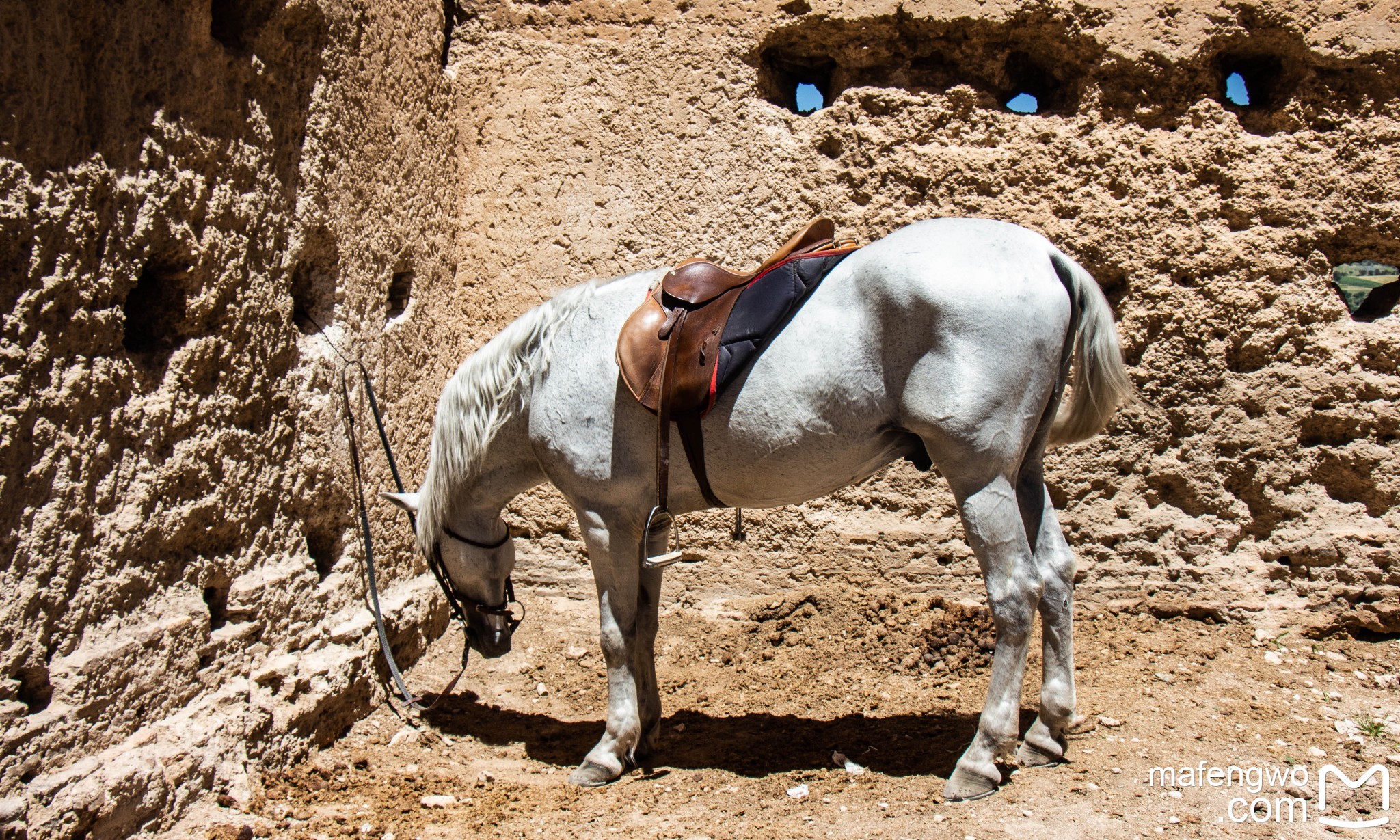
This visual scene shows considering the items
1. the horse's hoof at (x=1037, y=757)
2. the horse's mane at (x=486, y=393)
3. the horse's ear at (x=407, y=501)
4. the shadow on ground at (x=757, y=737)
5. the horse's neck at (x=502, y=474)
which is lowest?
the shadow on ground at (x=757, y=737)

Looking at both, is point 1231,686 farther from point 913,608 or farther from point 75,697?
point 75,697

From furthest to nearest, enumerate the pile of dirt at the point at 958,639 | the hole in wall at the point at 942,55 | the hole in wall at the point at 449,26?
the hole in wall at the point at 449,26 < the hole in wall at the point at 942,55 < the pile of dirt at the point at 958,639

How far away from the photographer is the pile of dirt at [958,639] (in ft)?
13.3

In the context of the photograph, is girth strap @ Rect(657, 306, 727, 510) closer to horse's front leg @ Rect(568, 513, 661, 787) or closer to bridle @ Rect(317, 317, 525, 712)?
horse's front leg @ Rect(568, 513, 661, 787)

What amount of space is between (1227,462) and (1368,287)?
40.6 inches

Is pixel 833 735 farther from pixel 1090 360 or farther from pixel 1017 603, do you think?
pixel 1090 360

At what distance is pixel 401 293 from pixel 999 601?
2.93 m

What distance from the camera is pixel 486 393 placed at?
130 inches

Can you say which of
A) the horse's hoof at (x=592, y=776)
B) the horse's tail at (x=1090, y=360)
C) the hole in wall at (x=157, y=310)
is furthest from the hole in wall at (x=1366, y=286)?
the hole in wall at (x=157, y=310)

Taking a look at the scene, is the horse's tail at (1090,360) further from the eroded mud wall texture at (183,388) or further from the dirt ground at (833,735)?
the eroded mud wall texture at (183,388)

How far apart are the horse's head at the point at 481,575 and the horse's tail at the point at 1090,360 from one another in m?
2.03

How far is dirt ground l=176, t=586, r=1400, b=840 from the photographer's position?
278cm

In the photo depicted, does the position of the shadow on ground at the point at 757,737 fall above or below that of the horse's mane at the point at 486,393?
below

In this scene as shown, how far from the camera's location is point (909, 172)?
4430mm
